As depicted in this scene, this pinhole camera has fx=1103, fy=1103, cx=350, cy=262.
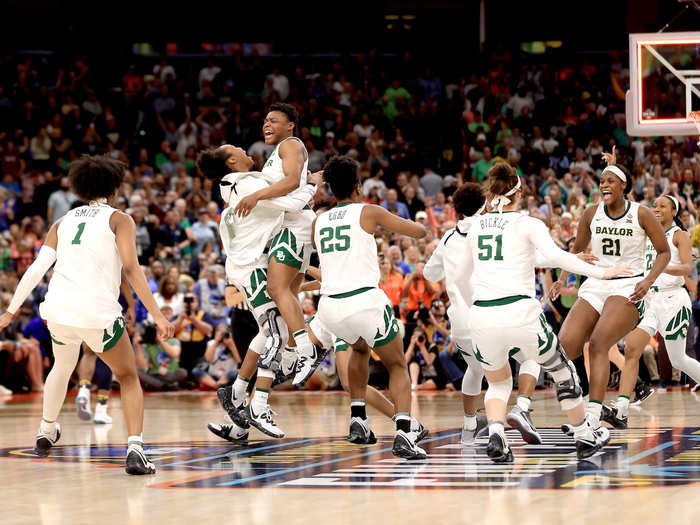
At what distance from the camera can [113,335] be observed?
6.88m

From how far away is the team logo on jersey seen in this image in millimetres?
6168

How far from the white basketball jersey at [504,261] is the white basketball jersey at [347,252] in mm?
907

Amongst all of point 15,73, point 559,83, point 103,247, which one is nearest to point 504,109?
point 559,83

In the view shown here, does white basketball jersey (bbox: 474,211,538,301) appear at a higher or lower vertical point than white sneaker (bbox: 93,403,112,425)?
higher

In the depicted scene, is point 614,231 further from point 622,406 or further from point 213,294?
point 213,294

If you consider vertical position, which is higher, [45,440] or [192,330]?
[192,330]

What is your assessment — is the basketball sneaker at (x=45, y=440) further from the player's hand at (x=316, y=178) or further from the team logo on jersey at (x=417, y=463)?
the player's hand at (x=316, y=178)

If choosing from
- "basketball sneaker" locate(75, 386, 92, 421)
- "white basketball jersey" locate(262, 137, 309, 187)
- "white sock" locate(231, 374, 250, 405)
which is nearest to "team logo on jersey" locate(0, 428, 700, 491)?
"white sock" locate(231, 374, 250, 405)

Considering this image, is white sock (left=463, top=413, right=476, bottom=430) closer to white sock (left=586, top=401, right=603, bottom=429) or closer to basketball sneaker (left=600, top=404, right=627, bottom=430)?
white sock (left=586, top=401, right=603, bottom=429)

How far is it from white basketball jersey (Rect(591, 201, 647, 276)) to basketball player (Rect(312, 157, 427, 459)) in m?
1.67

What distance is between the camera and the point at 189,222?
1819 cm

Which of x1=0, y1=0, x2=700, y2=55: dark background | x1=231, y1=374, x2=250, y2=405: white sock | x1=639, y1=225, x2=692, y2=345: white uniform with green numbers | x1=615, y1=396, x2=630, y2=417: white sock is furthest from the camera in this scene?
x1=0, y1=0, x2=700, y2=55: dark background

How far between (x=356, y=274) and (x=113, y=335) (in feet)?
5.50

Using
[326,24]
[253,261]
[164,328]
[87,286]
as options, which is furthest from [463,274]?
A: [326,24]
